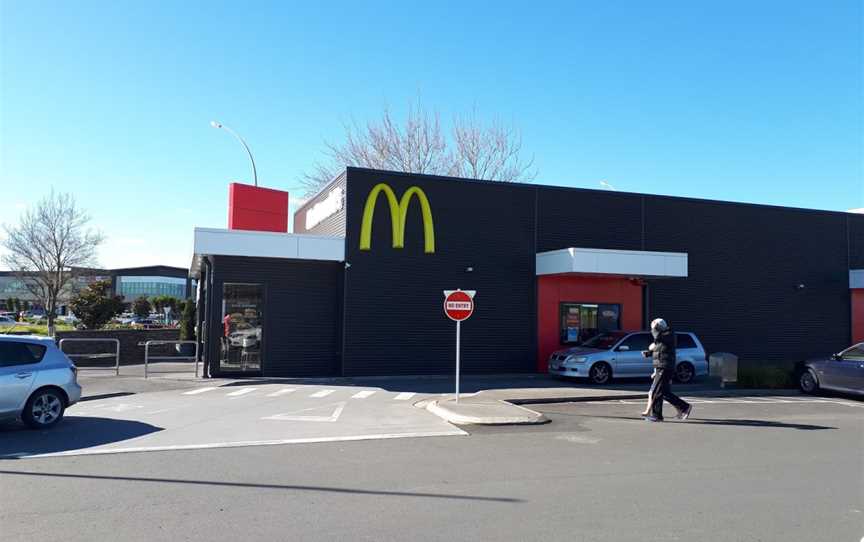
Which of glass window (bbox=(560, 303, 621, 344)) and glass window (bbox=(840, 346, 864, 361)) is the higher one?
glass window (bbox=(560, 303, 621, 344))

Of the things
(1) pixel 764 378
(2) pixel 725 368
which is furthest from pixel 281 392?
(1) pixel 764 378

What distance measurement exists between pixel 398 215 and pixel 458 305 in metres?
6.78

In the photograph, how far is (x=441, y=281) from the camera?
2130 cm

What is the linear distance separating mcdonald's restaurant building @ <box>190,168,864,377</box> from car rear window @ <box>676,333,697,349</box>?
7.87 feet

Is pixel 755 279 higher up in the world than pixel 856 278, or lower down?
lower down

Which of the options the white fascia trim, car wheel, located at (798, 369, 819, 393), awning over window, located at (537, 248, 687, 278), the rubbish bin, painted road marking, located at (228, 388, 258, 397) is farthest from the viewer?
the white fascia trim

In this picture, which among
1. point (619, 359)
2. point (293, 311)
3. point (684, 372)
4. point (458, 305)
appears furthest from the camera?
point (293, 311)

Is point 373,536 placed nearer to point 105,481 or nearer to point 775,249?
point 105,481

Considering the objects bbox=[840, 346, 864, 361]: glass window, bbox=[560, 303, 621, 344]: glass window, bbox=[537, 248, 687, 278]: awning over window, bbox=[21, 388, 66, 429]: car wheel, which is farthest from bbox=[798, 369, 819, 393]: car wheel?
bbox=[21, 388, 66, 429]: car wheel

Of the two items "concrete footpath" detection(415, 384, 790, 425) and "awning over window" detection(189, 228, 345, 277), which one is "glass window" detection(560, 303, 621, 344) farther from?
"awning over window" detection(189, 228, 345, 277)

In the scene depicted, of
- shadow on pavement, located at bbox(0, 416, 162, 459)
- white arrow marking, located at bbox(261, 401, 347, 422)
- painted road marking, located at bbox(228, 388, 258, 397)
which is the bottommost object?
painted road marking, located at bbox(228, 388, 258, 397)

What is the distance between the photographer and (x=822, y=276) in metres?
26.7

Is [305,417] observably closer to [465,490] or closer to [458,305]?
[458,305]

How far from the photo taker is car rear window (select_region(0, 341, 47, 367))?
10.8 m
